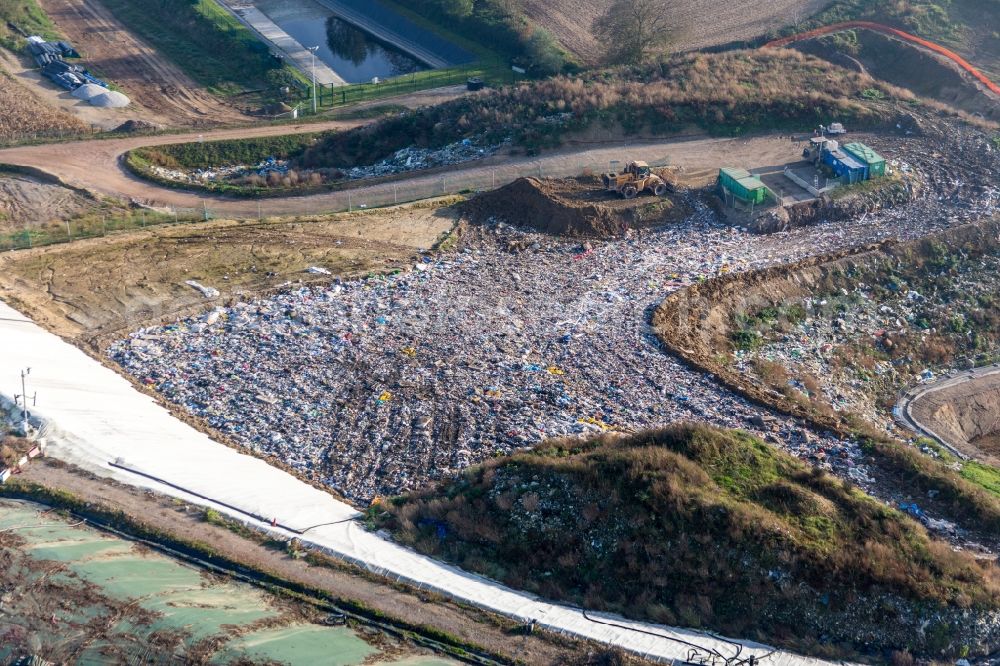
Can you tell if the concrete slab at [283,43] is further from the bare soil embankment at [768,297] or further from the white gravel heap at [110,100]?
the bare soil embankment at [768,297]

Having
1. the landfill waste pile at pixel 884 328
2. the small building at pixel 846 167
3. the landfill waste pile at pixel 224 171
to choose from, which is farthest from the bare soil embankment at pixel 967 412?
the landfill waste pile at pixel 224 171

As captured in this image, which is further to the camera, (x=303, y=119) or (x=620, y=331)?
(x=303, y=119)

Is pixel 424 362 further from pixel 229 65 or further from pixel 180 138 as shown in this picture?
pixel 229 65

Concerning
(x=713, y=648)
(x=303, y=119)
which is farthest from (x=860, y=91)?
(x=713, y=648)

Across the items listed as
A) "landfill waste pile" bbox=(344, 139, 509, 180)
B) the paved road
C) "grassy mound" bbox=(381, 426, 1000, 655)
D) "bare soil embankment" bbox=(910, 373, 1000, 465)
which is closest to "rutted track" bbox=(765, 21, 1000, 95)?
"landfill waste pile" bbox=(344, 139, 509, 180)

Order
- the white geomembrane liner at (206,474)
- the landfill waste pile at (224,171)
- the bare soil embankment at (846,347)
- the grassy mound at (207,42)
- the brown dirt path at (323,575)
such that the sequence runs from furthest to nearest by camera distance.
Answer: the grassy mound at (207,42), the landfill waste pile at (224,171), the bare soil embankment at (846,347), the white geomembrane liner at (206,474), the brown dirt path at (323,575)

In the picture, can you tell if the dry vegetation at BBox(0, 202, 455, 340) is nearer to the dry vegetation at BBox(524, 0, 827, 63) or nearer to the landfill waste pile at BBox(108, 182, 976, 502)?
the landfill waste pile at BBox(108, 182, 976, 502)
